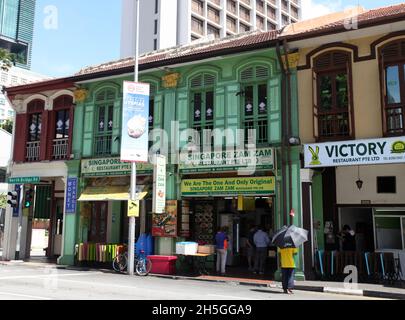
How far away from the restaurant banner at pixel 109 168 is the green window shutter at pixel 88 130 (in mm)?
512

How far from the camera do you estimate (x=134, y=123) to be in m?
A: 16.5

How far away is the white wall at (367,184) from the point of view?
1557 centimetres

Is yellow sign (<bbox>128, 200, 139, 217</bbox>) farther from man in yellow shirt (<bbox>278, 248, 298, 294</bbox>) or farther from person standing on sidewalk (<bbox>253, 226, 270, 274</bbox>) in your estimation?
man in yellow shirt (<bbox>278, 248, 298, 294</bbox>)

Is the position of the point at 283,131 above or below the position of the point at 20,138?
below

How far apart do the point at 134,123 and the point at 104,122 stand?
3889mm

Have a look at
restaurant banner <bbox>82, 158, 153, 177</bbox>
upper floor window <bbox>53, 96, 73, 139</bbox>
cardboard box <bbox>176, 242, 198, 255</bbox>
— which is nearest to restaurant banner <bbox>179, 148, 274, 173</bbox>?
restaurant banner <bbox>82, 158, 153, 177</bbox>

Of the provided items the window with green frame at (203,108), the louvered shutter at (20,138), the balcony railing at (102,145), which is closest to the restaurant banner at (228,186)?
the window with green frame at (203,108)

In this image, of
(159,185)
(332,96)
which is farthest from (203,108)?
(332,96)

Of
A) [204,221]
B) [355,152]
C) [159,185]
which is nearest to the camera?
[355,152]

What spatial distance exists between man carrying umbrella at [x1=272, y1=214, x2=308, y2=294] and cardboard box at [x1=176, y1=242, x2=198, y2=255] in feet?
15.6

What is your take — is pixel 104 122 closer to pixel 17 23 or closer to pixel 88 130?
pixel 88 130

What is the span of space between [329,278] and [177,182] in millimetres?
6465

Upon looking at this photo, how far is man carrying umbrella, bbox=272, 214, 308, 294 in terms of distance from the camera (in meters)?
12.1

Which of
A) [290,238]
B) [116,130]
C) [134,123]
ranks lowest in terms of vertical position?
[290,238]
